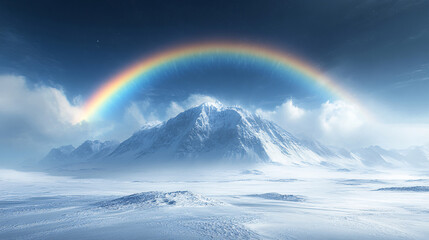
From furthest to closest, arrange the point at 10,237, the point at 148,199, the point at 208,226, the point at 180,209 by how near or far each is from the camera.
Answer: the point at 148,199 < the point at 180,209 < the point at 208,226 < the point at 10,237

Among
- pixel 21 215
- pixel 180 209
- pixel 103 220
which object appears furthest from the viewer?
pixel 180 209

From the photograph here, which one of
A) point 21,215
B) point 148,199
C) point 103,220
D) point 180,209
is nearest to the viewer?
point 103,220

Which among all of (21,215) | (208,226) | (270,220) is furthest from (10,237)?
(270,220)

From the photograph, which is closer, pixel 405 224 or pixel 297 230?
pixel 297 230

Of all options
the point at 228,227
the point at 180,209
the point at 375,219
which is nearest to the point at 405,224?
the point at 375,219

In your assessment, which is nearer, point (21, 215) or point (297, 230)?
point (297, 230)

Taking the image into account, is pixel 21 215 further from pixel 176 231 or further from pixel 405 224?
pixel 405 224

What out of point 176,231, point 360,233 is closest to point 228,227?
point 176,231

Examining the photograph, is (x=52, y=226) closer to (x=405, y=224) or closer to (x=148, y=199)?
(x=148, y=199)

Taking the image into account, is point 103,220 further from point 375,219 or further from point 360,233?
point 375,219

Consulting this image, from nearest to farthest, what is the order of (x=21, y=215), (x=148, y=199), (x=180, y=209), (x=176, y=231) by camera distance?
(x=176, y=231), (x=21, y=215), (x=180, y=209), (x=148, y=199)
